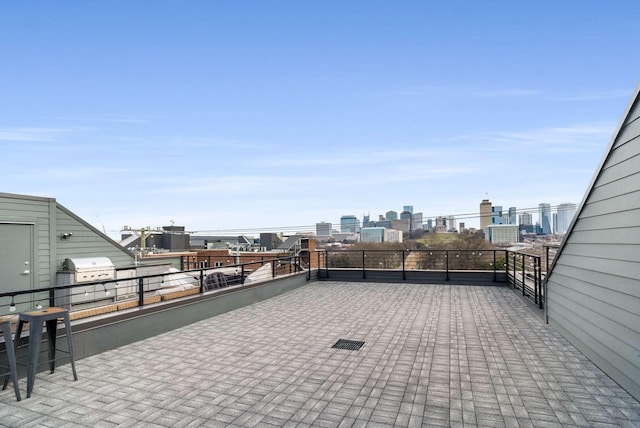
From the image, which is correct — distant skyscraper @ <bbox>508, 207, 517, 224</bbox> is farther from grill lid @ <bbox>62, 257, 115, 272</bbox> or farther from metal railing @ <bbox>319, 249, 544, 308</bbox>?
grill lid @ <bbox>62, 257, 115, 272</bbox>

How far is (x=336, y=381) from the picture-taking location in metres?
3.55

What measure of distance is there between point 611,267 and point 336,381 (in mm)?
3029

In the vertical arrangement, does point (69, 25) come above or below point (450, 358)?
above

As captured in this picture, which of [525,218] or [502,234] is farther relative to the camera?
[525,218]

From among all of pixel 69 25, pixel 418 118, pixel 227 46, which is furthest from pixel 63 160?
pixel 418 118

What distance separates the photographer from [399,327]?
5.71 meters

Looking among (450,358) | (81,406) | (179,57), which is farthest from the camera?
(179,57)

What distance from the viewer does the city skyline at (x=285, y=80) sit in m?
9.19

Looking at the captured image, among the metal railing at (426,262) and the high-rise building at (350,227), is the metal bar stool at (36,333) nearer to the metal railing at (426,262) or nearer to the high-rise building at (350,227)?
the metal railing at (426,262)

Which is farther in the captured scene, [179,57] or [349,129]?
[349,129]

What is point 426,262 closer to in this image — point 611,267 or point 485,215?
point 611,267

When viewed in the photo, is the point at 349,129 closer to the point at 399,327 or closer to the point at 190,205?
the point at 399,327

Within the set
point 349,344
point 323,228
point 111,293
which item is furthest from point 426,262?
point 323,228

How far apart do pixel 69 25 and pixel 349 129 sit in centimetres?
1194
